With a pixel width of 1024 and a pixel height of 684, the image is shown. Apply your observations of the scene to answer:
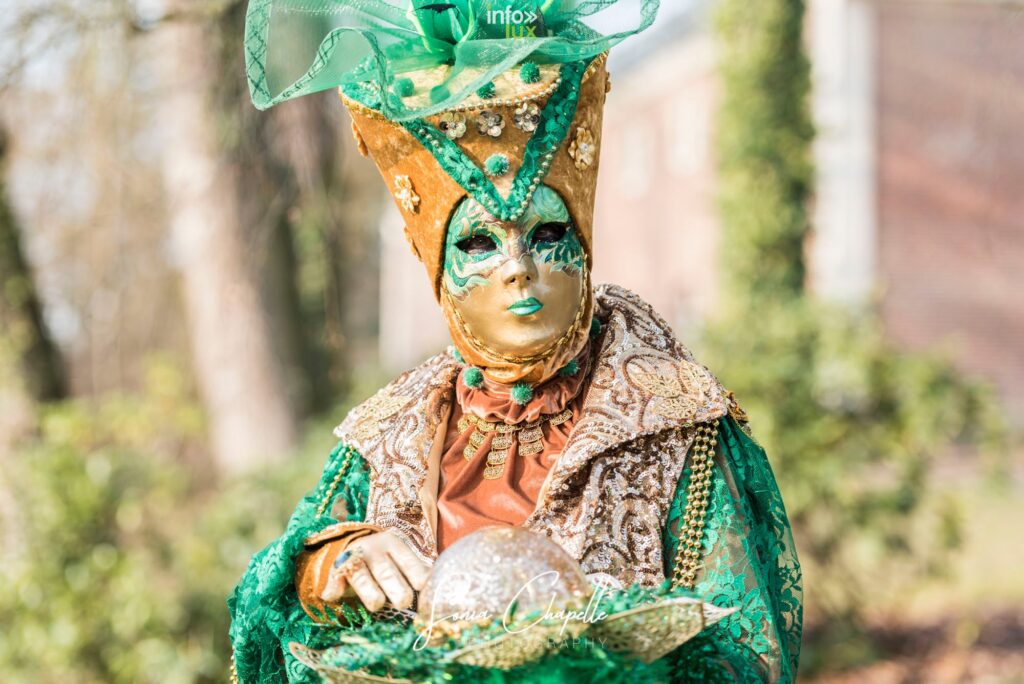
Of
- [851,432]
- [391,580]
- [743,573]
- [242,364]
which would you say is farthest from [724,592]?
[242,364]

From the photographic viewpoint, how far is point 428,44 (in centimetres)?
246

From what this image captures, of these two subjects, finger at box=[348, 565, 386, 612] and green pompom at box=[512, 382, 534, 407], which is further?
green pompom at box=[512, 382, 534, 407]

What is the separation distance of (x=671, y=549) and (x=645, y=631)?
0.50 m

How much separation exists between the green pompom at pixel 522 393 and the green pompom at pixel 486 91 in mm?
607

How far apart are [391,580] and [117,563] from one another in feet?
14.8

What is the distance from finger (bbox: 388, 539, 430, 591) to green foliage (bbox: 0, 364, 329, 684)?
404 centimetres

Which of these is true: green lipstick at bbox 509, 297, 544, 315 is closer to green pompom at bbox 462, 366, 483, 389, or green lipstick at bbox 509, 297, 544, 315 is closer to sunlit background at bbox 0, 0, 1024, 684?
green pompom at bbox 462, 366, 483, 389

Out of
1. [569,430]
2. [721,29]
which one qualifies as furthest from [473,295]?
[721,29]

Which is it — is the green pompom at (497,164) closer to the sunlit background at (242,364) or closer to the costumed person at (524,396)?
the costumed person at (524,396)

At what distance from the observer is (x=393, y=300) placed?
32312mm

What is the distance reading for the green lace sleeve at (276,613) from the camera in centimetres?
228

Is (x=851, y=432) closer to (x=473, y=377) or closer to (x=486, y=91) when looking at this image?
(x=473, y=377)

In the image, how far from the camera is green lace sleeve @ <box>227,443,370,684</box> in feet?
7.48

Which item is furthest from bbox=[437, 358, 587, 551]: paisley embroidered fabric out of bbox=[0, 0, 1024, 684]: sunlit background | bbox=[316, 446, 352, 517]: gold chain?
bbox=[0, 0, 1024, 684]: sunlit background
